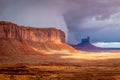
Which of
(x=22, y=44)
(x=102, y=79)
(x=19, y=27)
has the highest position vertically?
(x=19, y=27)

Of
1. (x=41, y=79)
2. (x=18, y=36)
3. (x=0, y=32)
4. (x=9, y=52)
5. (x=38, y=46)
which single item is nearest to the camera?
(x=41, y=79)

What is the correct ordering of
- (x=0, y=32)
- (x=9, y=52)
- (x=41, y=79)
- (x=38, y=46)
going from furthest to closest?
(x=38, y=46)
(x=0, y=32)
(x=9, y=52)
(x=41, y=79)

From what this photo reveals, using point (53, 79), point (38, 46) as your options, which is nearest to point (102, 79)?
point (53, 79)

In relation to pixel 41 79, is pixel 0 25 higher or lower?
higher

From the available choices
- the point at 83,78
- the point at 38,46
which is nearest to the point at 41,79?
the point at 83,78

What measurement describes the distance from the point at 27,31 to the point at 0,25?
3458cm

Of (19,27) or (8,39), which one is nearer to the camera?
(8,39)

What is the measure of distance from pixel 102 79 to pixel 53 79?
783 cm

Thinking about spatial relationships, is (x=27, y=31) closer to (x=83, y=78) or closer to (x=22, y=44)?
(x=22, y=44)

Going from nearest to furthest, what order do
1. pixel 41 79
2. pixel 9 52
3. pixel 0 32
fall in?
pixel 41 79 < pixel 9 52 < pixel 0 32

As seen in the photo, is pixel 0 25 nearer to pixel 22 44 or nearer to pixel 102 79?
pixel 22 44

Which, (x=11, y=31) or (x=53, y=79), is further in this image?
(x=11, y=31)

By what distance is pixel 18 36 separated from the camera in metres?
174

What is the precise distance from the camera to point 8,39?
15888 centimetres
